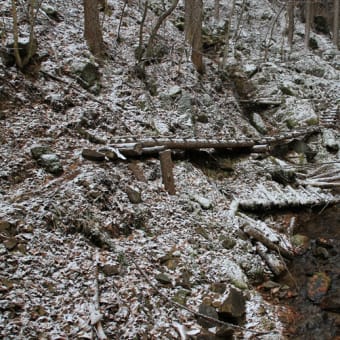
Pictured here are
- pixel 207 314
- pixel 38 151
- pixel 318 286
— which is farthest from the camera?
pixel 38 151

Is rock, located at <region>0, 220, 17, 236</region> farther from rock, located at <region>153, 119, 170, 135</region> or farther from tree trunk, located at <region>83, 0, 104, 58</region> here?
tree trunk, located at <region>83, 0, 104, 58</region>

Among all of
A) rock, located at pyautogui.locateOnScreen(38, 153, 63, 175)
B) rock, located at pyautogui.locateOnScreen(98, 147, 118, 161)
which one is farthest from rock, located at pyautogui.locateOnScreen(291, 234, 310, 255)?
rock, located at pyautogui.locateOnScreen(38, 153, 63, 175)

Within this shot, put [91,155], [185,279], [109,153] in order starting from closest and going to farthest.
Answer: [185,279] → [91,155] → [109,153]

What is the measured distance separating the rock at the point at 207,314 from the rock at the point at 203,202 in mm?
3131

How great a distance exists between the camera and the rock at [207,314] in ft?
19.0

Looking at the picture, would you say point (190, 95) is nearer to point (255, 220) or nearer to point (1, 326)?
point (255, 220)

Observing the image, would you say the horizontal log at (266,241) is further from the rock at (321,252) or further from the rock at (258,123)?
the rock at (258,123)

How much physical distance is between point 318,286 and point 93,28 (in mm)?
10732

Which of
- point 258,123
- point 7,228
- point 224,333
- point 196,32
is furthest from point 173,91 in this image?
point 224,333

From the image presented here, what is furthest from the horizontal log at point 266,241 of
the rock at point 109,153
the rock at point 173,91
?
the rock at point 173,91

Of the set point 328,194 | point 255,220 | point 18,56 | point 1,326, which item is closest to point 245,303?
point 255,220

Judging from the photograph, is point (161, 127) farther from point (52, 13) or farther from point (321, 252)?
point (52, 13)

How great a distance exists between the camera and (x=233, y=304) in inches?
245

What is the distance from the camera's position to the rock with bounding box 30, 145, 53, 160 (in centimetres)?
757
